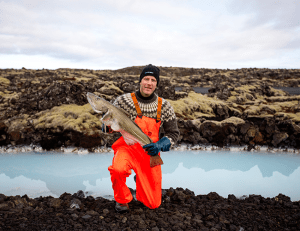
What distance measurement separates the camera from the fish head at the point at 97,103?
352cm

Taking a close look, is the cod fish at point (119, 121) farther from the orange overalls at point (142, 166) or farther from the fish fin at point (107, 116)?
the orange overalls at point (142, 166)

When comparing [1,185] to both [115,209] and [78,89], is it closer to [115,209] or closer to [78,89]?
[115,209]

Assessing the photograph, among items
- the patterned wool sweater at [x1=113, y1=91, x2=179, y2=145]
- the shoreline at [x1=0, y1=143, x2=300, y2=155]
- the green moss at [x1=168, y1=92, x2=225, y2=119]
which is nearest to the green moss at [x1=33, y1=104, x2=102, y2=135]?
the shoreline at [x1=0, y1=143, x2=300, y2=155]

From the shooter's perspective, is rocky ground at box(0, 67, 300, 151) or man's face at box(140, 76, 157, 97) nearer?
man's face at box(140, 76, 157, 97)

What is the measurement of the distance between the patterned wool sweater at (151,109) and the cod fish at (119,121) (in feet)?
1.80

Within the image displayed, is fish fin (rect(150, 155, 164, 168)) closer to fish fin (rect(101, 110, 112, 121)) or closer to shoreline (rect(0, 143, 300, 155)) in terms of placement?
fish fin (rect(101, 110, 112, 121))

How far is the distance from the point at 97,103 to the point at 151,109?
4.39 ft

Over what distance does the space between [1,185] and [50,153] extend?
11.9 feet

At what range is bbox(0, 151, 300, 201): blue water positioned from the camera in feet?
23.4

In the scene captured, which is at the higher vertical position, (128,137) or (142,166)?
(128,137)

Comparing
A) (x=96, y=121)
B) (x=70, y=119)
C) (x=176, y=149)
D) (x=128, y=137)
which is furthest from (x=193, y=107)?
(x=128, y=137)

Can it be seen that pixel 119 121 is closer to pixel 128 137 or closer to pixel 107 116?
pixel 107 116

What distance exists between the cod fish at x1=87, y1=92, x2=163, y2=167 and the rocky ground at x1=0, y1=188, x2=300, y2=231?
1171 millimetres

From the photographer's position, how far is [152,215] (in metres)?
4.19
